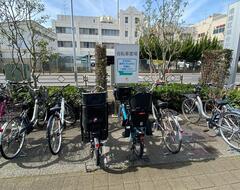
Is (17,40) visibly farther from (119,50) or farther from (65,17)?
(65,17)

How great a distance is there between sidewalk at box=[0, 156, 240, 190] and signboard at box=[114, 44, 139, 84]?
274 centimetres

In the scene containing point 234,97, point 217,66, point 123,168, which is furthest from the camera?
point 217,66

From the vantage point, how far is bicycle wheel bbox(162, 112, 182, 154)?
3180 millimetres

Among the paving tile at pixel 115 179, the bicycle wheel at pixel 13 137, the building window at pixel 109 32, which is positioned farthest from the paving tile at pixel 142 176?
the building window at pixel 109 32

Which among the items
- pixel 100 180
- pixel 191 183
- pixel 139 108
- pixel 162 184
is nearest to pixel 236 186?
pixel 191 183

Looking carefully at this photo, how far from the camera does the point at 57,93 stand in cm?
425

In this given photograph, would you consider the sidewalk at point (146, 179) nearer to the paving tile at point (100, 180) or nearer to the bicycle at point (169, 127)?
the paving tile at point (100, 180)

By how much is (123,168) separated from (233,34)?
578cm

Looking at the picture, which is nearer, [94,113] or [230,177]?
[230,177]

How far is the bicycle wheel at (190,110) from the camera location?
4.72 m

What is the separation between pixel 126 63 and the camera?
4.80 meters

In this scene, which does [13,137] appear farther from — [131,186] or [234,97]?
[234,97]

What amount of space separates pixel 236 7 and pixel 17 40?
711 centimetres

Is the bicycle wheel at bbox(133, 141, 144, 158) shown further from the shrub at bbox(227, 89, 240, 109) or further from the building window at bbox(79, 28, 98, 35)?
the building window at bbox(79, 28, 98, 35)
